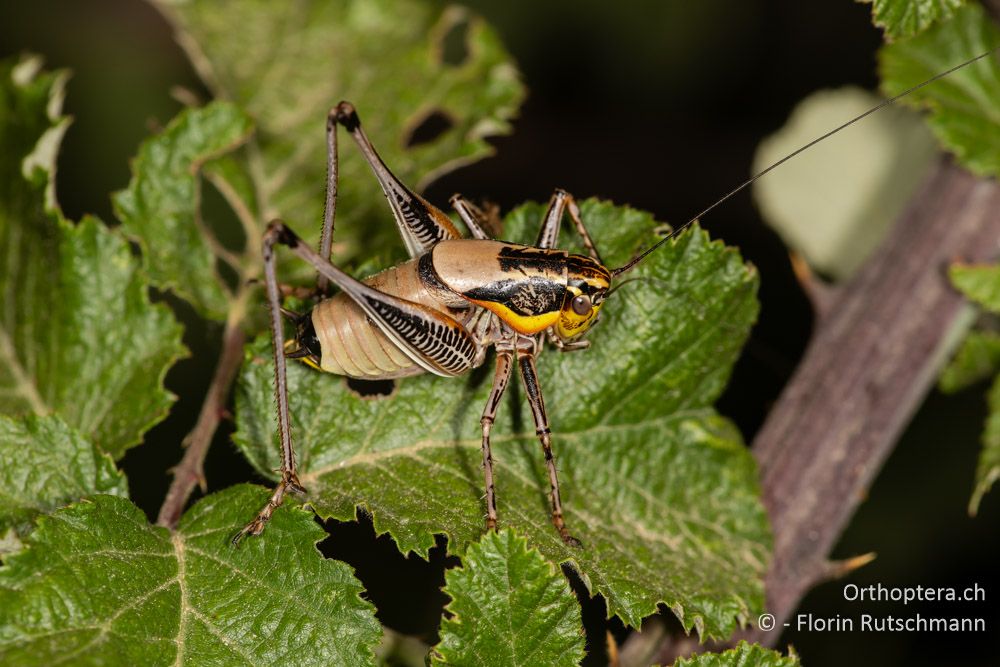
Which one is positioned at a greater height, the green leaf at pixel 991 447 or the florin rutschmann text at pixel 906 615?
the green leaf at pixel 991 447

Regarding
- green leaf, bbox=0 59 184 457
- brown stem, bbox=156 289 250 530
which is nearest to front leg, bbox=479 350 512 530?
brown stem, bbox=156 289 250 530

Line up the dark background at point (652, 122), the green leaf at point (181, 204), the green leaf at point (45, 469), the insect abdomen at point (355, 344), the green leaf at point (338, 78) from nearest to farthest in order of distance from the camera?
1. the green leaf at point (45, 469)
2. the insect abdomen at point (355, 344)
3. the green leaf at point (181, 204)
4. the green leaf at point (338, 78)
5. the dark background at point (652, 122)

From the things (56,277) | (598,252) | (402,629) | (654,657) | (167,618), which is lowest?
(402,629)

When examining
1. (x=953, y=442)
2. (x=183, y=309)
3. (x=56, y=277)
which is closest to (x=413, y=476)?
(x=56, y=277)

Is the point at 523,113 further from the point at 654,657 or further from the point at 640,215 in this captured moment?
the point at 654,657

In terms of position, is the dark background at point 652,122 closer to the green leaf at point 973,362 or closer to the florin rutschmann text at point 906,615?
the florin rutschmann text at point 906,615

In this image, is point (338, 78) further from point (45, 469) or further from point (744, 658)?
point (744, 658)

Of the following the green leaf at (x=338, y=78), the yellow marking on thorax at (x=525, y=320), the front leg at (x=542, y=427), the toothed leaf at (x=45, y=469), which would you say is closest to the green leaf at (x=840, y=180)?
the green leaf at (x=338, y=78)
